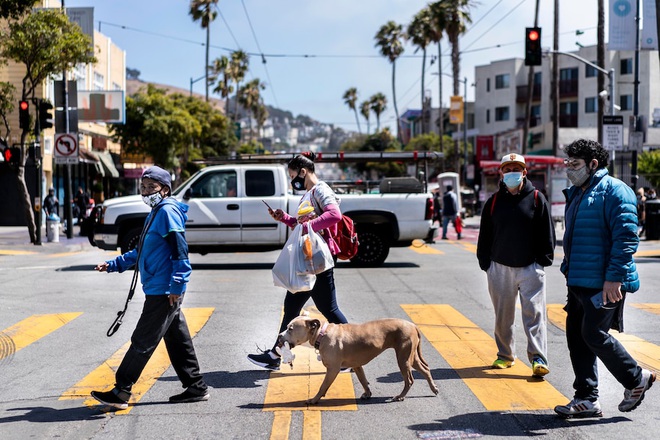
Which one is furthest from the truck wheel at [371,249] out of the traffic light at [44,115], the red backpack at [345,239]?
the traffic light at [44,115]

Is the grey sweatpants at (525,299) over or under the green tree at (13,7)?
under

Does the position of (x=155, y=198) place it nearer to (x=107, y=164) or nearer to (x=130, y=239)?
(x=130, y=239)

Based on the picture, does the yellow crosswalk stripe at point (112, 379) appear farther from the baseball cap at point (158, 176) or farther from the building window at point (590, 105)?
the building window at point (590, 105)

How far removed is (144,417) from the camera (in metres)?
5.82

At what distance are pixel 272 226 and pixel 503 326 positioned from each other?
9195 millimetres

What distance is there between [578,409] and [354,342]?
161cm

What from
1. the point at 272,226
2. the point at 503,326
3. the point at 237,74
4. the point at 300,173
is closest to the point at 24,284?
the point at 272,226

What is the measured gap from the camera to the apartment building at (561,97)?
5441 centimetres

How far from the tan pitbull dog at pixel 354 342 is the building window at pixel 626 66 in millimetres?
58291

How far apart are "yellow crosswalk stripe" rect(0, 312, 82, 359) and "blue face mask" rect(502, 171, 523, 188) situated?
5123mm

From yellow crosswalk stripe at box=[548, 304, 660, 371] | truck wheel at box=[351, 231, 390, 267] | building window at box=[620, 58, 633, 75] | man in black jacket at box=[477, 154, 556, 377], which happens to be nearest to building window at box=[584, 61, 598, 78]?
building window at box=[620, 58, 633, 75]

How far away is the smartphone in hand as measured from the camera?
5.48m

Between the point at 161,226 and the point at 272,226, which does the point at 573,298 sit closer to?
the point at 161,226

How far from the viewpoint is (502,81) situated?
70.6m
